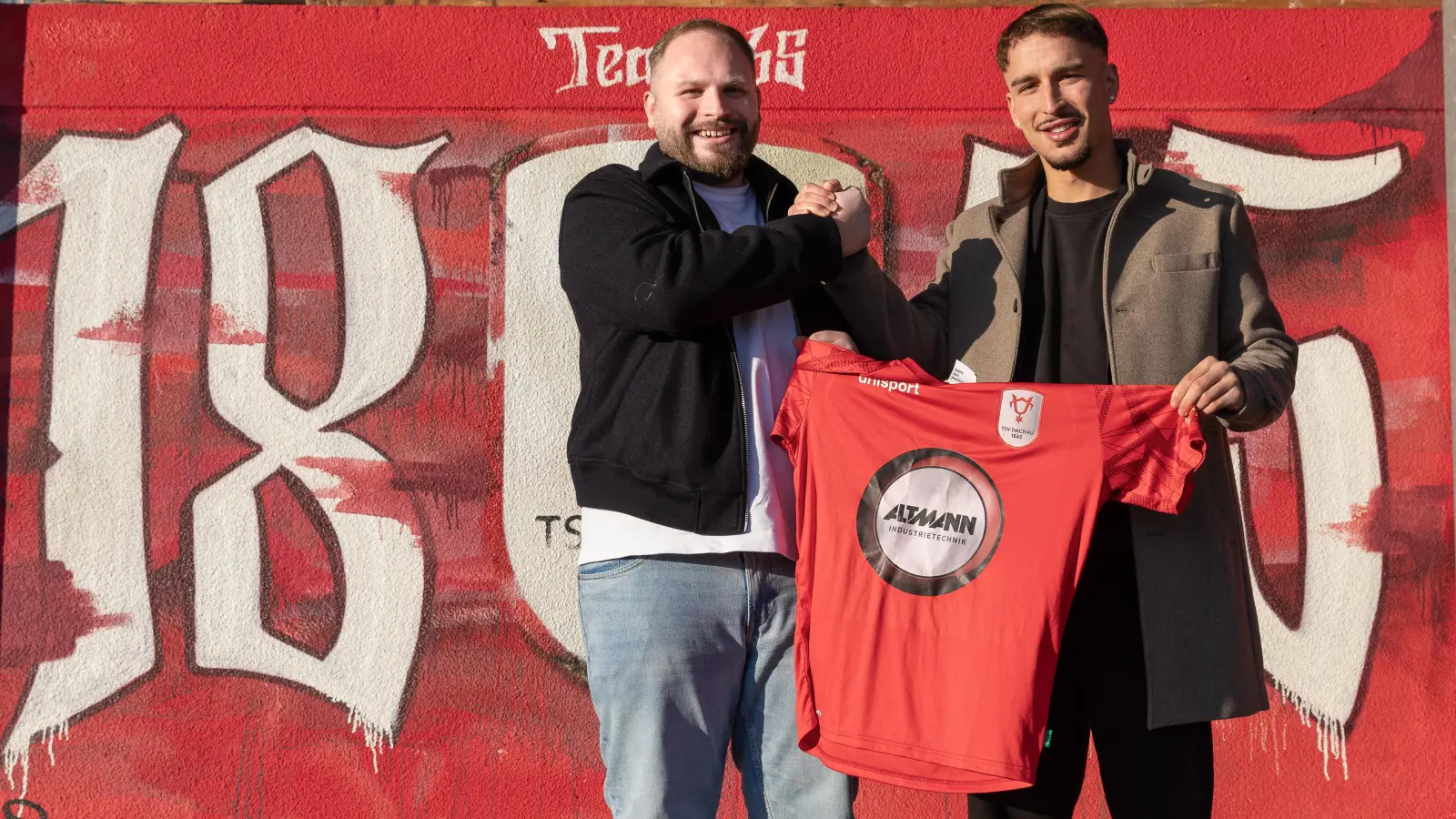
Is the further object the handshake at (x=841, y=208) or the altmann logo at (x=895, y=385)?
the altmann logo at (x=895, y=385)

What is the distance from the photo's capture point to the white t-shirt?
2.30 m

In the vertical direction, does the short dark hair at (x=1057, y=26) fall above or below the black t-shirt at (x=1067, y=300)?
above

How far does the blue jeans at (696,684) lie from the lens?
228cm

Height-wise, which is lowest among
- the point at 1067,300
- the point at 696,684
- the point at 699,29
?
the point at 696,684

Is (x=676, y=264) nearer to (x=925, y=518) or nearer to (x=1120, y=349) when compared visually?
(x=925, y=518)

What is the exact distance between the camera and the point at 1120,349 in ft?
8.30

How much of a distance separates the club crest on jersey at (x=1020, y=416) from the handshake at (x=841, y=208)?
44 centimetres

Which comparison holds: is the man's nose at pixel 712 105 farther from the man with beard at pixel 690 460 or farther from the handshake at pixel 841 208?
the handshake at pixel 841 208

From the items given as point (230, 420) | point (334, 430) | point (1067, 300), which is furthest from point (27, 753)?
point (1067, 300)

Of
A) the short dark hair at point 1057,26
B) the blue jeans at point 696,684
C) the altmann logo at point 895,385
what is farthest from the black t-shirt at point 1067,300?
the blue jeans at point 696,684

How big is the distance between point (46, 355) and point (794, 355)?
2.98 metres

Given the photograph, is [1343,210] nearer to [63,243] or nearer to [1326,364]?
[1326,364]

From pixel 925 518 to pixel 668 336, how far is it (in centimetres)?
67

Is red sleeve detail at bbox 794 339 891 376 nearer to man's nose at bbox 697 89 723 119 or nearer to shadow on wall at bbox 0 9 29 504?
man's nose at bbox 697 89 723 119
